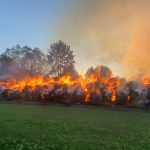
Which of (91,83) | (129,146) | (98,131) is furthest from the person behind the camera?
(91,83)

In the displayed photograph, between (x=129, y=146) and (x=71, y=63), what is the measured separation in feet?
307

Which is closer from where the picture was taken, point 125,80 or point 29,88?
point 125,80

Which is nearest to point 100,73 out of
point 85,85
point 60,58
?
point 85,85

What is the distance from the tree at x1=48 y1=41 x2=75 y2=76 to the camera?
110500 millimetres

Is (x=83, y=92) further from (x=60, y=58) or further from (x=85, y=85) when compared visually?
(x=60, y=58)

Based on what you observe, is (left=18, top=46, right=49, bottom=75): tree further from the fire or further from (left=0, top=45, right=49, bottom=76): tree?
the fire

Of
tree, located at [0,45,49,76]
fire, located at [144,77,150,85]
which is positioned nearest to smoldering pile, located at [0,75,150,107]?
fire, located at [144,77,150,85]

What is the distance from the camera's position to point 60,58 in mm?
111125

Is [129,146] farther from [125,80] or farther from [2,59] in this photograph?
[2,59]

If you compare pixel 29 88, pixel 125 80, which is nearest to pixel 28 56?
pixel 29 88

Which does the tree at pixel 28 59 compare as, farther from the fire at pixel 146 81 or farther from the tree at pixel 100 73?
the fire at pixel 146 81

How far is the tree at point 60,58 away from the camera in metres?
110

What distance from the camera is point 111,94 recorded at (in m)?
55.0

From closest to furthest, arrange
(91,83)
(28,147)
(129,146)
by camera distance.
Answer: (28,147) → (129,146) → (91,83)
